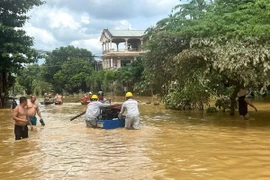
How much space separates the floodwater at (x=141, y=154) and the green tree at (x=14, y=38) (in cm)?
1580

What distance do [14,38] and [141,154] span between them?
23.4 meters

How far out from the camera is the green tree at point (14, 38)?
28.7 m

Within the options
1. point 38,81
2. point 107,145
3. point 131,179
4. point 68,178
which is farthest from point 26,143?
point 38,81

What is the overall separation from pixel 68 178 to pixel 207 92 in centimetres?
1525

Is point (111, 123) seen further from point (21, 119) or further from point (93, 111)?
point (21, 119)

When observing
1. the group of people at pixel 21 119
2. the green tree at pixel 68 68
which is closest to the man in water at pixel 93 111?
the group of people at pixel 21 119

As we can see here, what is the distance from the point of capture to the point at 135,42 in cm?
6244

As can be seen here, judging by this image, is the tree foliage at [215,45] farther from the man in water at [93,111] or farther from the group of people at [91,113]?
the man in water at [93,111]

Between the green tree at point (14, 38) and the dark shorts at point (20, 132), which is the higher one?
the green tree at point (14, 38)

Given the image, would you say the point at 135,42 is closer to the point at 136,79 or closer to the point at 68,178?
the point at 136,79

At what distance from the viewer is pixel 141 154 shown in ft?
29.9

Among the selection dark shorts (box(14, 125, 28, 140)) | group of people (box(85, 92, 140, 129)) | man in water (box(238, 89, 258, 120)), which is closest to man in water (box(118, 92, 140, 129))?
group of people (box(85, 92, 140, 129))

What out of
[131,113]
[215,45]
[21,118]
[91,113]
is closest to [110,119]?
[91,113]

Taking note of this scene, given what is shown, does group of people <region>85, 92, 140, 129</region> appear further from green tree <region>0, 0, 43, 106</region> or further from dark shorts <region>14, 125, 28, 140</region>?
green tree <region>0, 0, 43, 106</region>
